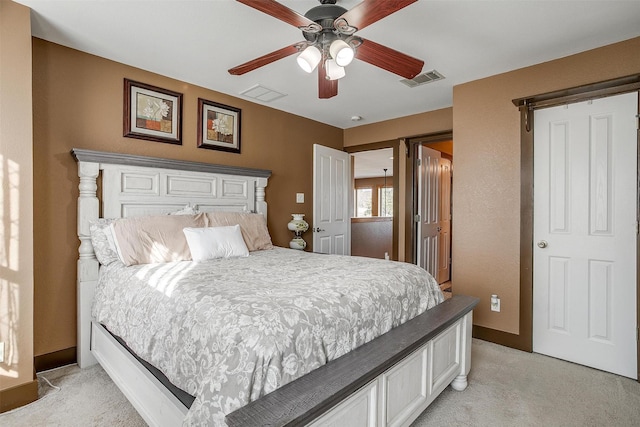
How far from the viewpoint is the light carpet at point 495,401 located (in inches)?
73.5

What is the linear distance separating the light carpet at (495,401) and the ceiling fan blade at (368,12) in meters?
2.23

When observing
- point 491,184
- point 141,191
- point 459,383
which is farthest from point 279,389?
point 491,184

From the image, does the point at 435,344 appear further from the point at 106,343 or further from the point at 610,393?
the point at 106,343

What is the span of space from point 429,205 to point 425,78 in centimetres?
208

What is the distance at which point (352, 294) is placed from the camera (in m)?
1.57

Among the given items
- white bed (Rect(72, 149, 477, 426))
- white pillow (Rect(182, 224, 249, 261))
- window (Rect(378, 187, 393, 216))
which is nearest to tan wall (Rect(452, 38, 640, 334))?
white bed (Rect(72, 149, 477, 426))

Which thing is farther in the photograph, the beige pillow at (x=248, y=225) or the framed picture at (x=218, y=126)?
the framed picture at (x=218, y=126)

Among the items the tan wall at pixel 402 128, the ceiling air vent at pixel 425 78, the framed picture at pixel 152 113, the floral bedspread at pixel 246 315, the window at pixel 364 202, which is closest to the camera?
the floral bedspread at pixel 246 315

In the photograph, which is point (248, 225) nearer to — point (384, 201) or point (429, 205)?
point (429, 205)

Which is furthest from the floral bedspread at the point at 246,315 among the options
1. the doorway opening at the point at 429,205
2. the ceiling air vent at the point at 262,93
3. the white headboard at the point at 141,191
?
the doorway opening at the point at 429,205

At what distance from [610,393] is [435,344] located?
1.43 meters

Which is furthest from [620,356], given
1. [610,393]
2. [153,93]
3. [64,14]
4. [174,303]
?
[64,14]

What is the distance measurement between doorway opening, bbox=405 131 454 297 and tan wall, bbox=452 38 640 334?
82cm

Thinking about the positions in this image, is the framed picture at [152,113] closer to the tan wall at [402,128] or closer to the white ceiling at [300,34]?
the white ceiling at [300,34]
